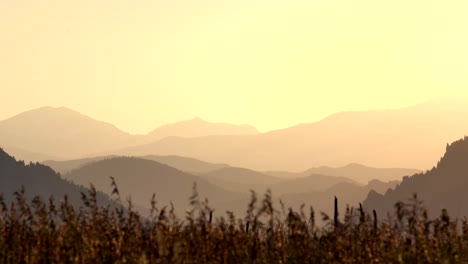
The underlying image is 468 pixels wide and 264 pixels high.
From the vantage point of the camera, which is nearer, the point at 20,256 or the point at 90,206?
the point at 20,256

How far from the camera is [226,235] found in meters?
7.66

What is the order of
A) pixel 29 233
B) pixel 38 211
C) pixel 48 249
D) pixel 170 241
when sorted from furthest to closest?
pixel 29 233 < pixel 38 211 < pixel 48 249 < pixel 170 241

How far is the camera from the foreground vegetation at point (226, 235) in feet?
22.4

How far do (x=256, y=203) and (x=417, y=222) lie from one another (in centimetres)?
189

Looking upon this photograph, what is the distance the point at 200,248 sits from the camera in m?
7.12

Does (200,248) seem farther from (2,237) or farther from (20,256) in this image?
(2,237)

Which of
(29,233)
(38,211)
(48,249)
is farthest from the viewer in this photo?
(29,233)

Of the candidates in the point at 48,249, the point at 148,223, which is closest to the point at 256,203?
the point at 148,223

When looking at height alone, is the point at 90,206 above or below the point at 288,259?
above

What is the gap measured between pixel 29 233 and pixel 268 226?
2819 millimetres

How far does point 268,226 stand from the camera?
8.09m

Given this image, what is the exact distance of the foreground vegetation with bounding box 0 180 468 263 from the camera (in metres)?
6.84

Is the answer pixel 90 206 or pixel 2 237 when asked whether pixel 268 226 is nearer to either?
→ pixel 90 206

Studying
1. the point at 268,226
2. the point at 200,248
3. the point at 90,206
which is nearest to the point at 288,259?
the point at 268,226
